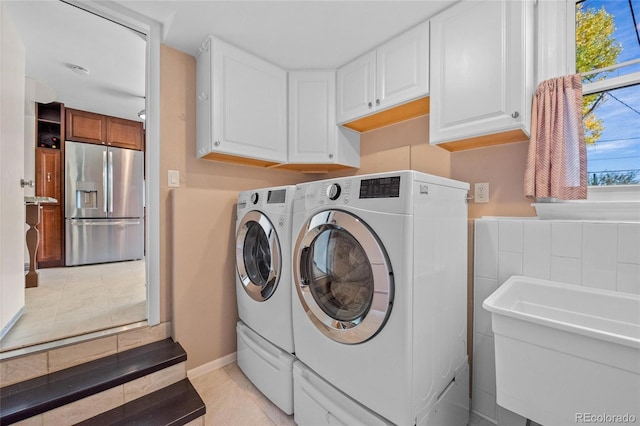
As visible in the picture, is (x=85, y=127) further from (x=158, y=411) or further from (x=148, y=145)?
(x=158, y=411)

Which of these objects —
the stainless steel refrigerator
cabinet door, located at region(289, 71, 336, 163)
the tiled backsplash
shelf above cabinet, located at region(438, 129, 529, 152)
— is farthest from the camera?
the stainless steel refrigerator

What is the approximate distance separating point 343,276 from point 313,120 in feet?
4.36

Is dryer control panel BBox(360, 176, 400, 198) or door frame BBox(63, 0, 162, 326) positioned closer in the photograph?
dryer control panel BBox(360, 176, 400, 198)

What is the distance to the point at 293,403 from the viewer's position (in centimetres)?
140

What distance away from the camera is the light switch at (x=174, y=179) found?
5.86 ft

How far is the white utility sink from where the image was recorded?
748mm

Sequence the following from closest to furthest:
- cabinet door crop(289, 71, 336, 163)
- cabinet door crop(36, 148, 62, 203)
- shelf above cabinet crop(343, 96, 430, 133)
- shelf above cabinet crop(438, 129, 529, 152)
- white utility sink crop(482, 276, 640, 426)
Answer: white utility sink crop(482, 276, 640, 426) → shelf above cabinet crop(438, 129, 529, 152) → shelf above cabinet crop(343, 96, 430, 133) → cabinet door crop(289, 71, 336, 163) → cabinet door crop(36, 148, 62, 203)

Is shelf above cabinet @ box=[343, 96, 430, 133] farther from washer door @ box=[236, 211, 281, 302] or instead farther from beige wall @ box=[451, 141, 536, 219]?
washer door @ box=[236, 211, 281, 302]

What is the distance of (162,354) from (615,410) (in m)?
1.99

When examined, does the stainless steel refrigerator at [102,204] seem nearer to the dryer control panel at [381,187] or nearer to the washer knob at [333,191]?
the washer knob at [333,191]

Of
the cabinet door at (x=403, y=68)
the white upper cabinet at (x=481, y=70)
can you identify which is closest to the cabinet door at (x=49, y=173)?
the cabinet door at (x=403, y=68)

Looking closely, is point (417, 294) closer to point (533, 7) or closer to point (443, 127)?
point (443, 127)

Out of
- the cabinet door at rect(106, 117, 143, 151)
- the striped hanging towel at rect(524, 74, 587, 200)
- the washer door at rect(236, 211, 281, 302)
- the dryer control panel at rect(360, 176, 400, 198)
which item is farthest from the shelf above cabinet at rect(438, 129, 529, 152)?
the cabinet door at rect(106, 117, 143, 151)

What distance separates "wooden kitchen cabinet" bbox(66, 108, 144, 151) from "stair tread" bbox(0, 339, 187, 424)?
362 cm
